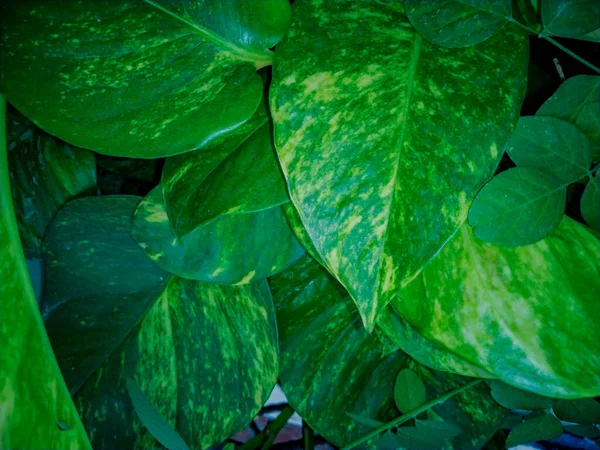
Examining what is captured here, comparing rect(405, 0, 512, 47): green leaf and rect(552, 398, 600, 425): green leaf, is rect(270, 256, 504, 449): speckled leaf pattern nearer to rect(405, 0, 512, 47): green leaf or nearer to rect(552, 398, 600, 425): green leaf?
rect(552, 398, 600, 425): green leaf

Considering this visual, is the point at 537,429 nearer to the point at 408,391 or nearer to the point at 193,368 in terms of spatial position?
the point at 408,391

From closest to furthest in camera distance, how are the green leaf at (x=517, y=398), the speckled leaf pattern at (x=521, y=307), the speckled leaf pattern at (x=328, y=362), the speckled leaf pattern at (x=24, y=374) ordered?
the speckled leaf pattern at (x=24, y=374), the speckled leaf pattern at (x=521, y=307), the green leaf at (x=517, y=398), the speckled leaf pattern at (x=328, y=362)

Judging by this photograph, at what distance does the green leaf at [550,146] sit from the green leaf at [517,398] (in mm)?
232

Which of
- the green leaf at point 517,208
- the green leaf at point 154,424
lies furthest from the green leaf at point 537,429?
the green leaf at point 154,424

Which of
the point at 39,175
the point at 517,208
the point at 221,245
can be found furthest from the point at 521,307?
the point at 39,175

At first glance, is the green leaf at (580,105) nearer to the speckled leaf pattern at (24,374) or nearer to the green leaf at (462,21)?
the green leaf at (462,21)

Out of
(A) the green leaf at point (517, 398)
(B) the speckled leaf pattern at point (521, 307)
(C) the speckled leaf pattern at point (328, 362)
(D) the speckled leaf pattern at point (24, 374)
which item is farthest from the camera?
(C) the speckled leaf pattern at point (328, 362)

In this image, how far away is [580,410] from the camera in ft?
1.84

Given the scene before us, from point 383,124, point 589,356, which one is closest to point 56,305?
point 383,124

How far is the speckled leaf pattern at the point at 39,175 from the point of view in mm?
658

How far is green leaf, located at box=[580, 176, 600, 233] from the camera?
0.49m

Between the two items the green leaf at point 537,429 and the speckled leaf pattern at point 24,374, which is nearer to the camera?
the speckled leaf pattern at point 24,374

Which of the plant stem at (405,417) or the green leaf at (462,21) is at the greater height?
the green leaf at (462,21)

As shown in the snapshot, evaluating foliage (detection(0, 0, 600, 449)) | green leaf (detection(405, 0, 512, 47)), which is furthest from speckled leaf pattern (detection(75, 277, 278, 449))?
green leaf (detection(405, 0, 512, 47))
